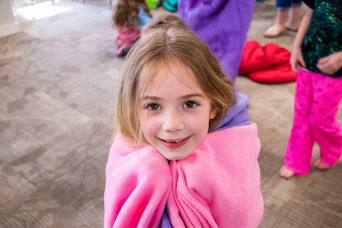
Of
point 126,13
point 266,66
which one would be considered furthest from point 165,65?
point 126,13

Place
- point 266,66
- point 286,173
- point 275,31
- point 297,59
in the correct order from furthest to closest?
1. point 275,31
2. point 266,66
3. point 286,173
4. point 297,59

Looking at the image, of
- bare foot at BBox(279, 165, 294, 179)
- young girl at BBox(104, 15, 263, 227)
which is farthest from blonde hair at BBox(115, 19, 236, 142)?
bare foot at BBox(279, 165, 294, 179)

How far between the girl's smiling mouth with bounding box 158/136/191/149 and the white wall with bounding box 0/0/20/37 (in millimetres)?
2542

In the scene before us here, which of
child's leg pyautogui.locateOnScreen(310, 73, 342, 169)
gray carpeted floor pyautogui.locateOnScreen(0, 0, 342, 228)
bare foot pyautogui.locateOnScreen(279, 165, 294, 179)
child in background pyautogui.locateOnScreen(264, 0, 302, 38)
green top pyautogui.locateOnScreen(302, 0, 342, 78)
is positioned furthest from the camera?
child in background pyautogui.locateOnScreen(264, 0, 302, 38)

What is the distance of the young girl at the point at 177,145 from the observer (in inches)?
25.3

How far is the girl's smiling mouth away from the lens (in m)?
0.67

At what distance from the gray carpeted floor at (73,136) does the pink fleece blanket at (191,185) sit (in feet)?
1.99

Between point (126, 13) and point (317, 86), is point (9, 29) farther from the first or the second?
point (317, 86)

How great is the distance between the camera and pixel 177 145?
0.68 m

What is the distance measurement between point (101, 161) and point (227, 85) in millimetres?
1002

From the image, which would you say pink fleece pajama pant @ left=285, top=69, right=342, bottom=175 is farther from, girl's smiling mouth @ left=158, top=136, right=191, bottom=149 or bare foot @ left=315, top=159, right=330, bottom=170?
girl's smiling mouth @ left=158, top=136, right=191, bottom=149

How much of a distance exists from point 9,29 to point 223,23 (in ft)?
6.87

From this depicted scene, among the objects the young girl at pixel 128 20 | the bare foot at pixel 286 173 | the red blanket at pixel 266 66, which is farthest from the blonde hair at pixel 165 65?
the young girl at pixel 128 20

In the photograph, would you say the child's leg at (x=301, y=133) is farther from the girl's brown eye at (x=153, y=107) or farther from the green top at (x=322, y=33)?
the girl's brown eye at (x=153, y=107)
